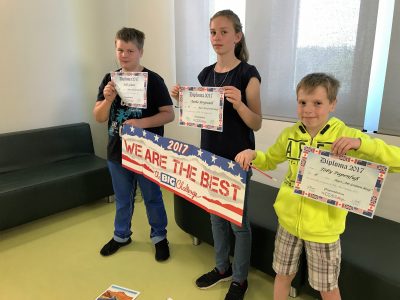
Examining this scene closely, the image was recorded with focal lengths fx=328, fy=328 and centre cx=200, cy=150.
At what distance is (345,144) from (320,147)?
0.14 metres

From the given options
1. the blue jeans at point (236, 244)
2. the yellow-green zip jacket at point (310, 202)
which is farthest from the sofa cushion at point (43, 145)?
Result: the yellow-green zip jacket at point (310, 202)

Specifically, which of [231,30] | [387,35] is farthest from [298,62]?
[231,30]

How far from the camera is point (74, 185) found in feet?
9.01

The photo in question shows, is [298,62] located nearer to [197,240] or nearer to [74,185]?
[197,240]

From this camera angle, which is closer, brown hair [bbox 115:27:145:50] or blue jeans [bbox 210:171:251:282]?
blue jeans [bbox 210:171:251:282]

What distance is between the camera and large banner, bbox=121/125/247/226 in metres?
1.48

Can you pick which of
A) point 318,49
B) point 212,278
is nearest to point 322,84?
point 318,49

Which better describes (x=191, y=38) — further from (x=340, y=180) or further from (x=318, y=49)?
(x=340, y=180)

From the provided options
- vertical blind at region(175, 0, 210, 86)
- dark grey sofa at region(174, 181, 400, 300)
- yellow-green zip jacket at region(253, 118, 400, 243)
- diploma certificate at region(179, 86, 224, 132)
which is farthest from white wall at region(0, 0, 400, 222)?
yellow-green zip jacket at region(253, 118, 400, 243)

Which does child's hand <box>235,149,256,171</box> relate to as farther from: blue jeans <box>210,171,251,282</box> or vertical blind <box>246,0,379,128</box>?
vertical blind <box>246,0,379,128</box>

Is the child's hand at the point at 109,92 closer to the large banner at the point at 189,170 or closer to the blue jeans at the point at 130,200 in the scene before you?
the large banner at the point at 189,170

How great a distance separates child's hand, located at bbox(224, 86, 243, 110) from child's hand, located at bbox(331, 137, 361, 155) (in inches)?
18.1

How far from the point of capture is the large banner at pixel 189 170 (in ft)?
4.85

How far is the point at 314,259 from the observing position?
1.34 m
